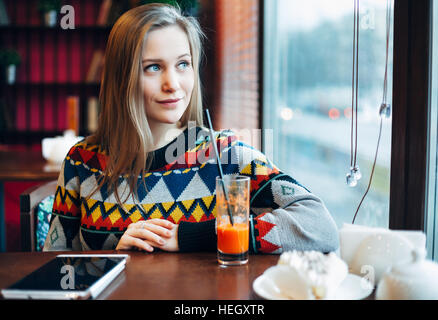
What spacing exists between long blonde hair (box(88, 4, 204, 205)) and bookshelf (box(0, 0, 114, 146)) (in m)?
2.92

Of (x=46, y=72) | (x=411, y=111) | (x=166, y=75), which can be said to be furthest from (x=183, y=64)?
(x=46, y=72)

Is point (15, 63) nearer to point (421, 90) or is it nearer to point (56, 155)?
point (56, 155)

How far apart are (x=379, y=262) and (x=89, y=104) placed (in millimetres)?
3653

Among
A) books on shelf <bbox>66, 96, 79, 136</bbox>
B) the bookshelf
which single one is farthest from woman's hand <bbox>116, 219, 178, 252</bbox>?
the bookshelf

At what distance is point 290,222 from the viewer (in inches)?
43.1

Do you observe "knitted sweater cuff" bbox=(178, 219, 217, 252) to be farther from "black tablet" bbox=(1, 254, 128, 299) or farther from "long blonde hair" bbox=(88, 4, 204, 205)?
"long blonde hair" bbox=(88, 4, 204, 205)

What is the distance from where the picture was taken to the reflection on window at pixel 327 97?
1.37m

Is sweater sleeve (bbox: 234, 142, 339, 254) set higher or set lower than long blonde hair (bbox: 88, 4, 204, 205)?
lower

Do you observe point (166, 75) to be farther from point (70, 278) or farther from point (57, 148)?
point (57, 148)

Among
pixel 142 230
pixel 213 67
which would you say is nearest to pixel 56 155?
pixel 142 230

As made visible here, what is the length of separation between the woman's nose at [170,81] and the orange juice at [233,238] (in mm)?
457

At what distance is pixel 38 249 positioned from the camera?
1601mm

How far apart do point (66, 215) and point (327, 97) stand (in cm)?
108

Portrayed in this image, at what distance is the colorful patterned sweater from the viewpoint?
127 cm
